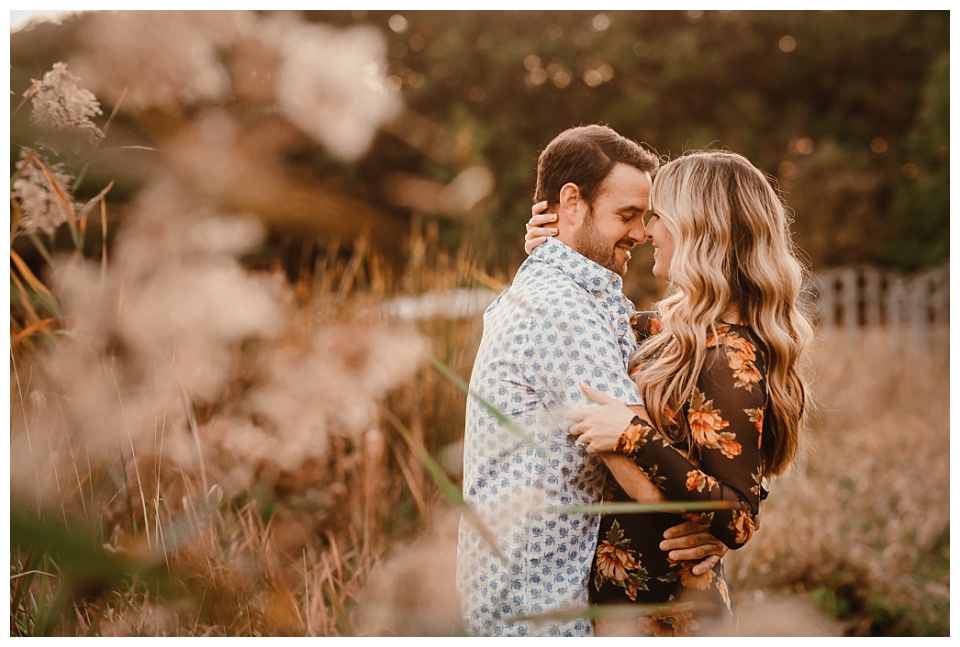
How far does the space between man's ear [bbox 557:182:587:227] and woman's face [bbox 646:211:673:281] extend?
0.15 m

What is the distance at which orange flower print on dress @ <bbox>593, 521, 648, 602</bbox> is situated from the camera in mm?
1546

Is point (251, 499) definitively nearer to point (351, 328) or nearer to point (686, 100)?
point (351, 328)

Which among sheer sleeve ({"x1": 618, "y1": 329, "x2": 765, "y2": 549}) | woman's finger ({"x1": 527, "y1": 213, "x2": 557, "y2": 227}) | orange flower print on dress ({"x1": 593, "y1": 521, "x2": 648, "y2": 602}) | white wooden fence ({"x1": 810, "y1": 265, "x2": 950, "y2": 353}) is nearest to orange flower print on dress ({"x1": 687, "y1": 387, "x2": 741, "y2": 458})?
sheer sleeve ({"x1": 618, "y1": 329, "x2": 765, "y2": 549})

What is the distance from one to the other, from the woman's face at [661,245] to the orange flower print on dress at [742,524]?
19.9 inches

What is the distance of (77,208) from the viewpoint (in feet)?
5.43

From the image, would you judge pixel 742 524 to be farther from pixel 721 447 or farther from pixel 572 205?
pixel 572 205

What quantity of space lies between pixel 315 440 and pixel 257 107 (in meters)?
1.31

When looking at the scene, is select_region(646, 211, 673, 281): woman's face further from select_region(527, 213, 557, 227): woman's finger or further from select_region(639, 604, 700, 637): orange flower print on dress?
select_region(639, 604, 700, 637): orange flower print on dress

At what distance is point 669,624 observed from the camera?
1.64 metres

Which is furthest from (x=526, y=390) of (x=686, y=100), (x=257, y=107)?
(x=686, y=100)

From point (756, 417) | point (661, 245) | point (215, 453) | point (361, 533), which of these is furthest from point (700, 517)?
point (215, 453)

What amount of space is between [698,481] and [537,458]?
0.96 ft

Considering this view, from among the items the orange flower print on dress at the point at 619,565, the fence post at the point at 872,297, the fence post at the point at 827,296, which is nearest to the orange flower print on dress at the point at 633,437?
the orange flower print on dress at the point at 619,565

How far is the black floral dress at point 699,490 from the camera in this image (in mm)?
1375
